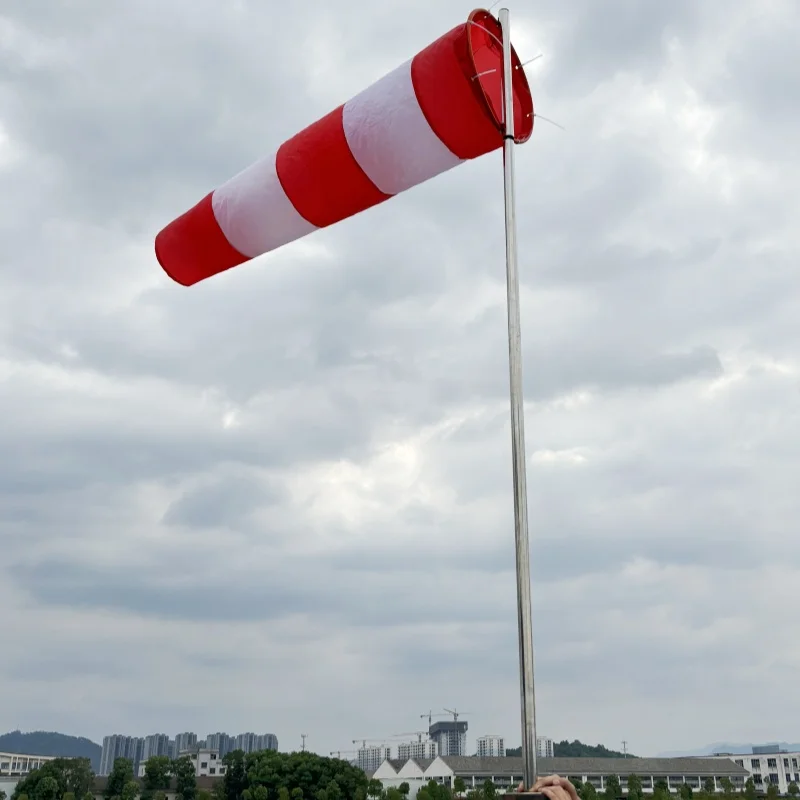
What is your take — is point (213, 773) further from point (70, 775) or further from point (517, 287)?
point (517, 287)

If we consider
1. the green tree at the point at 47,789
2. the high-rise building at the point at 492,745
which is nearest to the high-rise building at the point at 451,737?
the high-rise building at the point at 492,745

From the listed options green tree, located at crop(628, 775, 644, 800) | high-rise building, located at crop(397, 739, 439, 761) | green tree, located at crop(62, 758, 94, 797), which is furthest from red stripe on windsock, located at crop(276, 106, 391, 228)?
high-rise building, located at crop(397, 739, 439, 761)

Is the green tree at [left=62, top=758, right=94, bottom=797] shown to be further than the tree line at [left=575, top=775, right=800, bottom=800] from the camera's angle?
Yes

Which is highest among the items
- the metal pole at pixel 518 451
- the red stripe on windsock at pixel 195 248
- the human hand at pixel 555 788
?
the red stripe on windsock at pixel 195 248

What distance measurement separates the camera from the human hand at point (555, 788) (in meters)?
4.00

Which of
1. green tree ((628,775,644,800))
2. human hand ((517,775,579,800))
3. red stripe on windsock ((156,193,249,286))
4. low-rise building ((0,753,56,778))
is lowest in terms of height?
green tree ((628,775,644,800))

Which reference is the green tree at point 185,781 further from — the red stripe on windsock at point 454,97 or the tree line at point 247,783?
the red stripe on windsock at point 454,97

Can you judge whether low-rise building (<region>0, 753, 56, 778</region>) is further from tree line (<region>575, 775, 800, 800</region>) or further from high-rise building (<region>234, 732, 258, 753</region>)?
high-rise building (<region>234, 732, 258, 753</region>)

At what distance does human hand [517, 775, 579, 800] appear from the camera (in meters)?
4.00

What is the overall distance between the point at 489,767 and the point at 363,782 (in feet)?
126

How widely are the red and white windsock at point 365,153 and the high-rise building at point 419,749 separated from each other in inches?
5271

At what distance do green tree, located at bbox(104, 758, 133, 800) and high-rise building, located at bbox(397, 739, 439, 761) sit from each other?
7802 centimetres

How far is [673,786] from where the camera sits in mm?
88812

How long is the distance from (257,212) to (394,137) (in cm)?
147
